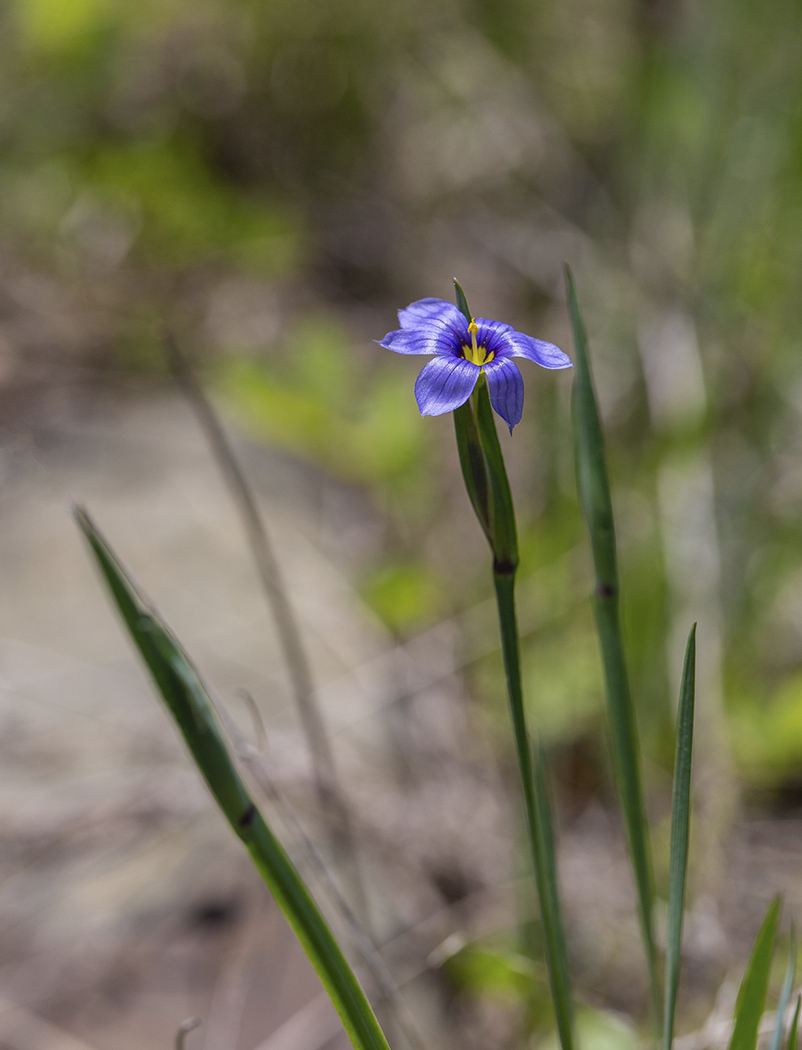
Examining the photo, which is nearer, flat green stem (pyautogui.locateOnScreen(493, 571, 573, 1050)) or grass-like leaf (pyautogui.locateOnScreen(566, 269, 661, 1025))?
flat green stem (pyautogui.locateOnScreen(493, 571, 573, 1050))

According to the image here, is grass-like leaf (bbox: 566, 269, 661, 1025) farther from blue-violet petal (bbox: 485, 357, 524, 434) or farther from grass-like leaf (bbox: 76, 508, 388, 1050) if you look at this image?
grass-like leaf (bbox: 76, 508, 388, 1050)

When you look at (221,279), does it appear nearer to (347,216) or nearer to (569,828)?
(347,216)

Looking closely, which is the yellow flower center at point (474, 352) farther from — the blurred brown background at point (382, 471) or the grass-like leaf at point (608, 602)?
the blurred brown background at point (382, 471)

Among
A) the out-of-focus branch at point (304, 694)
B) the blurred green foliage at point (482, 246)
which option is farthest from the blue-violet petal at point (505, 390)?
the blurred green foliage at point (482, 246)

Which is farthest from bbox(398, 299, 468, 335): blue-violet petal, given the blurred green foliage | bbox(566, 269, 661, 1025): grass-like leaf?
the blurred green foliage

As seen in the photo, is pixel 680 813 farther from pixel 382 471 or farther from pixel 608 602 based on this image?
pixel 382 471

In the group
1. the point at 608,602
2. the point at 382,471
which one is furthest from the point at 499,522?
the point at 382,471
